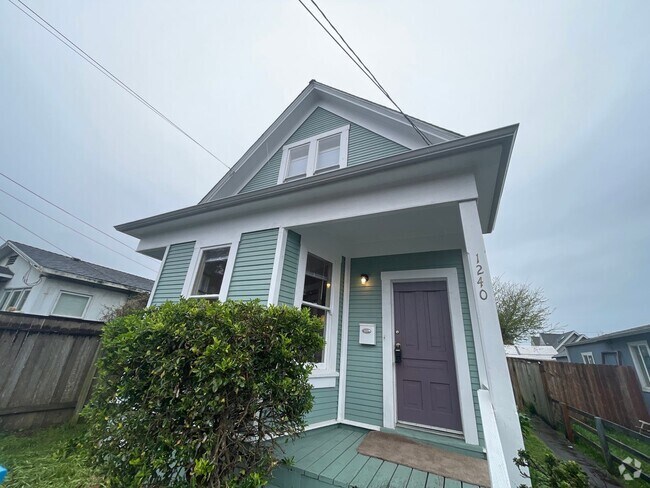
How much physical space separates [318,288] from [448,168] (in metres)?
2.62

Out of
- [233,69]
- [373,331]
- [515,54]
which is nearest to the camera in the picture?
[373,331]

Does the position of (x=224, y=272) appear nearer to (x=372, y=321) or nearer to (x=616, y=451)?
(x=372, y=321)

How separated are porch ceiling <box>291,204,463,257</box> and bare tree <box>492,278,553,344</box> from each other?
11.8 meters

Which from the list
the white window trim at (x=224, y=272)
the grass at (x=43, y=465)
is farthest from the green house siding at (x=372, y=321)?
the grass at (x=43, y=465)

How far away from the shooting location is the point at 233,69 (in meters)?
9.00

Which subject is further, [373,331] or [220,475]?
[373,331]

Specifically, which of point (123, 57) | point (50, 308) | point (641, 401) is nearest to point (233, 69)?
point (123, 57)

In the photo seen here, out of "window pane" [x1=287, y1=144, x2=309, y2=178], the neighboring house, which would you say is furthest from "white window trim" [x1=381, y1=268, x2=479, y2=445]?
the neighboring house

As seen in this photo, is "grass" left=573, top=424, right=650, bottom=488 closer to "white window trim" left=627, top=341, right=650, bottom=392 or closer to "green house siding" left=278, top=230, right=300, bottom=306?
"green house siding" left=278, top=230, right=300, bottom=306

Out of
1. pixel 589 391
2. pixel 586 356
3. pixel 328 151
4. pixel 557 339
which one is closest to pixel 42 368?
pixel 328 151

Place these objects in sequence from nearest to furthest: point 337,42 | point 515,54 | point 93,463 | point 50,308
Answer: point 93,463 → point 337,42 → point 515,54 → point 50,308

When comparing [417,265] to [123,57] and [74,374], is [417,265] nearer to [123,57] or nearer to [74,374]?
[74,374]

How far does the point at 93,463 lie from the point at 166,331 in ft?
4.01

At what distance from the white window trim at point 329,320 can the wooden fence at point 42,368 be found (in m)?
3.85
